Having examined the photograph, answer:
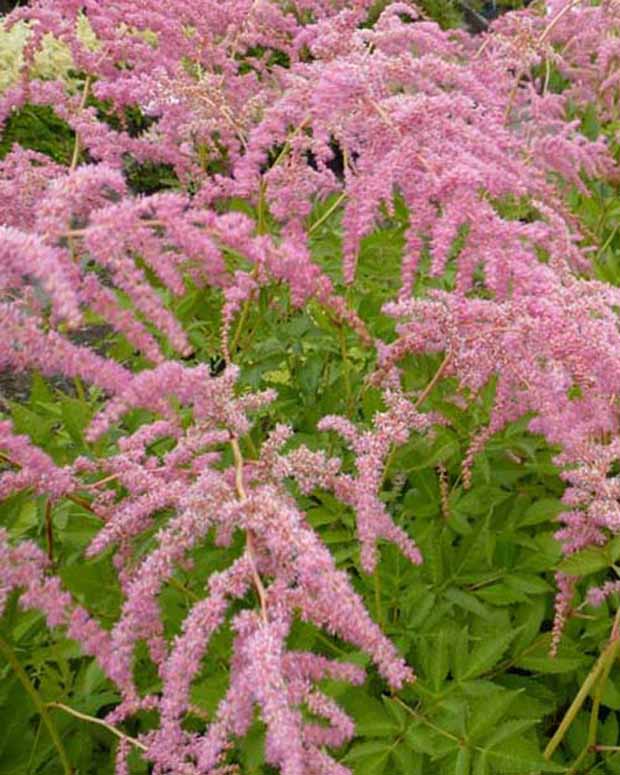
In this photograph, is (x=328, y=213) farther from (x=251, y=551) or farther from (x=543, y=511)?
(x=251, y=551)

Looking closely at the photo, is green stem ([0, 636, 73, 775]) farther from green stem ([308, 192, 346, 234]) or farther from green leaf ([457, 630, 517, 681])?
green stem ([308, 192, 346, 234])

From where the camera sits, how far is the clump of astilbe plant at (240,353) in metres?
1.43

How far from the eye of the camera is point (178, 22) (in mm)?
3264

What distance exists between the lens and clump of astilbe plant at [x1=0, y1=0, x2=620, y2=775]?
1431mm

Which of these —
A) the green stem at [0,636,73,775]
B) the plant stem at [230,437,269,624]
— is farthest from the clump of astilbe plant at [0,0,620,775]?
the green stem at [0,636,73,775]

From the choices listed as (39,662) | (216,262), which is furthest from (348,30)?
(39,662)

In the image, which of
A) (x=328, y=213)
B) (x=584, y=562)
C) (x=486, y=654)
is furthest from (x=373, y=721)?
(x=328, y=213)

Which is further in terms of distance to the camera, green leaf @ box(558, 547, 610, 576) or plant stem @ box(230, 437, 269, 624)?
green leaf @ box(558, 547, 610, 576)

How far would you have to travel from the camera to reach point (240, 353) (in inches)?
123

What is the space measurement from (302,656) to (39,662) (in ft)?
3.37

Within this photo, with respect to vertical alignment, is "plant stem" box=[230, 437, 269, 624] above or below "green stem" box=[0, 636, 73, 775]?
above

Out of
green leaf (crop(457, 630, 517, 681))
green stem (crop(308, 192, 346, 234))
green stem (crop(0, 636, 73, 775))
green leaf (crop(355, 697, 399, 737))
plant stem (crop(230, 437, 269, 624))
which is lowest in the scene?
green stem (crop(0, 636, 73, 775))

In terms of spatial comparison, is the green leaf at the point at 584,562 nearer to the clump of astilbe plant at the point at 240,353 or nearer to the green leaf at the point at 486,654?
the clump of astilbe plant at the point at 240,353

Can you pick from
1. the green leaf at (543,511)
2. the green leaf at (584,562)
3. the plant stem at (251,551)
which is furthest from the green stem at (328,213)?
the plant stem at (251,551)
